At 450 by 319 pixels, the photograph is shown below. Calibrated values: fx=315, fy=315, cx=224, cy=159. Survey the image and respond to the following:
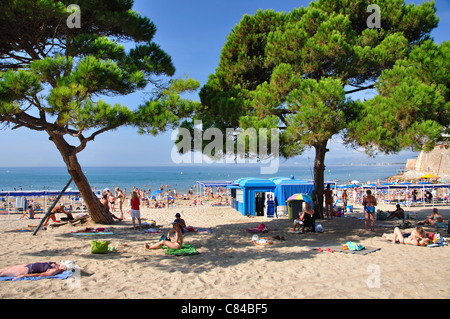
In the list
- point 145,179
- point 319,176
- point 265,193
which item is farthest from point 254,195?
point 145,179

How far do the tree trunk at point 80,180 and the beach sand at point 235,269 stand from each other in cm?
217

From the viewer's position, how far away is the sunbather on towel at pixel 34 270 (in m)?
4.85

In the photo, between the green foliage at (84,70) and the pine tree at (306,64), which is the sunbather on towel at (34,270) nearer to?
the green foliage at (84,70)

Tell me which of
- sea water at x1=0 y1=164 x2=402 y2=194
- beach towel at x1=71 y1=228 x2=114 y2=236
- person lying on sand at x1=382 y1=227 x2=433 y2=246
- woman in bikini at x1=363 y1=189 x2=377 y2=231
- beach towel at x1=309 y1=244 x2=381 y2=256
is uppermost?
woman in bikini at x1=363 y1=189 x2=377 y2=231

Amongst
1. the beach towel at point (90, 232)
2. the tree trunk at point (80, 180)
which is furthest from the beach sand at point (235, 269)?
the tree trunk at point (80, 180)

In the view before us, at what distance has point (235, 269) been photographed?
560cm

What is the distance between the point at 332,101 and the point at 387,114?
124 cm

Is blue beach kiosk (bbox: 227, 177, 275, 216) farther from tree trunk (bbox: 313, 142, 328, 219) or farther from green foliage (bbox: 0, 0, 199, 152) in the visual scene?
green foliage (bbox: 0, 0, 199, 152)

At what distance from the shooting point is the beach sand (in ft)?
14.2

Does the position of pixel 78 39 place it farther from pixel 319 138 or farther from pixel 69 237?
pixel 319 138

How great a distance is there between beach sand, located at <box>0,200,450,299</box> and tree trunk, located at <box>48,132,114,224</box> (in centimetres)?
217

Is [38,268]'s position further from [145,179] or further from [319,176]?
[145,179]

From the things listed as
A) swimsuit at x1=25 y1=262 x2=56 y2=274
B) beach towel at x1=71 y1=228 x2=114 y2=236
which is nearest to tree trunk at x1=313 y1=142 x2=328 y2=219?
beach towel at x1=71 y1=228 x2=114 y2=236
